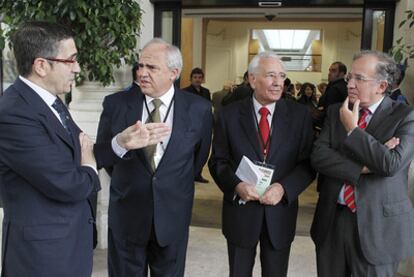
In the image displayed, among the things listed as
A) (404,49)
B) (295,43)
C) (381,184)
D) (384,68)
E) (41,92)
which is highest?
(295,43)

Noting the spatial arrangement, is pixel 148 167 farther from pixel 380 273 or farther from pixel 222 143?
pixel 380 273

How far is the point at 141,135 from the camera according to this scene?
5.51 ft

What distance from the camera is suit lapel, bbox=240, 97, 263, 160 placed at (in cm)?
223

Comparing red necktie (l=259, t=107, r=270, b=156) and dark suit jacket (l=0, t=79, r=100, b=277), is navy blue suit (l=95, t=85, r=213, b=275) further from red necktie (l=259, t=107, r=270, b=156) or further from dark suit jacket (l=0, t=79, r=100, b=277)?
dark suit jacket (l=0, t=79, r=100, b=277)

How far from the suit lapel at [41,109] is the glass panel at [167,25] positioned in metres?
2.94

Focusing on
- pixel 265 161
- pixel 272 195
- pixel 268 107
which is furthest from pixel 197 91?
pixel 272 195

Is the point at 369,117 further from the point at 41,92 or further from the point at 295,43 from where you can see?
the point at 295,43

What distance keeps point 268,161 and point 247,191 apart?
200 mm

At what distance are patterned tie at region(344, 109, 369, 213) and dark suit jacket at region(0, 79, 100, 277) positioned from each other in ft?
3.75

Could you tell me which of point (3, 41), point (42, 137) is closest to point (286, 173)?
point (42, 137)

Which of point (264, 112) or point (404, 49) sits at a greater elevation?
point (404, 49)

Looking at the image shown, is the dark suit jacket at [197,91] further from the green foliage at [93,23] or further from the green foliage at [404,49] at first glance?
the green foliage at [404,49]

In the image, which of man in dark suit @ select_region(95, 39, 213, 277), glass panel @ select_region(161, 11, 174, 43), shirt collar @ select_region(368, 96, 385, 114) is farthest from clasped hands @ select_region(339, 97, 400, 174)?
glass panel @ select_region(161, 11, 174, 43)

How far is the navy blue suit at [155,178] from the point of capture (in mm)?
2162
